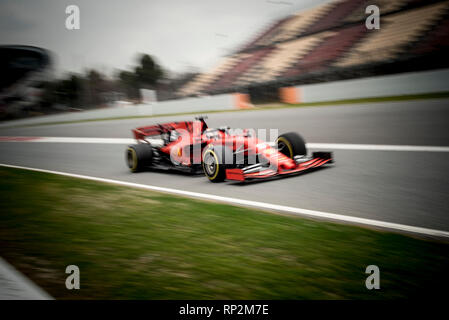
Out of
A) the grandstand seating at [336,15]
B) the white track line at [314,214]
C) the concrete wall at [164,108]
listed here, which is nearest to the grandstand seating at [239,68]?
the grandstand seating at [336,15]

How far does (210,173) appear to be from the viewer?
7020 millimetres

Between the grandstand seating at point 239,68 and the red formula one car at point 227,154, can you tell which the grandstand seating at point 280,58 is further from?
the red formula one car at point 227,154

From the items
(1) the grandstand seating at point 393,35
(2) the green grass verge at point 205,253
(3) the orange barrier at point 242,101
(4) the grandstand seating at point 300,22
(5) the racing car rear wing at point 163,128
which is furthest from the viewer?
(4) the grandstand seating at point 300,22

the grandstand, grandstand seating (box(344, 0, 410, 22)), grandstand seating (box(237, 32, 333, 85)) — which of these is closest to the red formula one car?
the grandstand

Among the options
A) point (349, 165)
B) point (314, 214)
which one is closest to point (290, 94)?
point (349, 165)

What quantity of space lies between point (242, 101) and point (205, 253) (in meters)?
15.8

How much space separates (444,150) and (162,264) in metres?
6.15

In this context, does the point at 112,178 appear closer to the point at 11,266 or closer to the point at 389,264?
the point at 11,266

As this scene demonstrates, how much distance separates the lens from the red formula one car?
262 inches

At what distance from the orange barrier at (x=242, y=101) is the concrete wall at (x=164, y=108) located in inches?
5.3

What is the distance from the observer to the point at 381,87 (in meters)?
14.8

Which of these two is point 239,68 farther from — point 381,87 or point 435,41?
point 381,87

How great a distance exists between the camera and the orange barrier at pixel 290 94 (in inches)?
676

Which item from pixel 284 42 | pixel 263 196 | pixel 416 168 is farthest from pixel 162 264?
pixel 284 42
